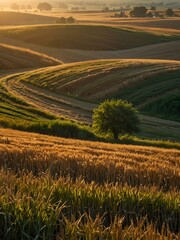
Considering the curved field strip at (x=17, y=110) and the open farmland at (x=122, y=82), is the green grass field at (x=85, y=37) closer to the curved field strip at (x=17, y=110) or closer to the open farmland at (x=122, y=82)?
the open farmland at (x=122, y=82)

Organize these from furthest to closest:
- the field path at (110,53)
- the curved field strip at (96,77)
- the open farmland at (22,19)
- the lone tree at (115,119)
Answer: the open farmland at (22,19) → the field path at (110,53) → the curved field strip at (96,77) → the lone tree at (115,119)

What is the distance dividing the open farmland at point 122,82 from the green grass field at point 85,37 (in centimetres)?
3812

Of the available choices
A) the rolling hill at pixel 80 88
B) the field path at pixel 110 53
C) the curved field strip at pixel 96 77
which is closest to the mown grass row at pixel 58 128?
the rolling hill at pixel 80 88

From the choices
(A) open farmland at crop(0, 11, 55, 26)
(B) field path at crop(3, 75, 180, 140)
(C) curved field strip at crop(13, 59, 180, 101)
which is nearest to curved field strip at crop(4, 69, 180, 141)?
(B) field path at crop(3, 75, 180, 140)

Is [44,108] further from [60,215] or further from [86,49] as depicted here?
[86,49]

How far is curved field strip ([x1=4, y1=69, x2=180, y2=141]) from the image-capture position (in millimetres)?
44062

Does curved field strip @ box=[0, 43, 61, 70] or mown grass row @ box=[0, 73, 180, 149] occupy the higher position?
mown grass row @ box=[0, 73, 180, 149]

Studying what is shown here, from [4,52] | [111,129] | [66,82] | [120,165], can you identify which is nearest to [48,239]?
[120,165]

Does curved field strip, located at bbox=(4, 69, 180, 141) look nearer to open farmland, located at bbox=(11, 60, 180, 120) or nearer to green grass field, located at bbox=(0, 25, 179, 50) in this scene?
open farmland, located at bbox=(11, 60, 180, 120)

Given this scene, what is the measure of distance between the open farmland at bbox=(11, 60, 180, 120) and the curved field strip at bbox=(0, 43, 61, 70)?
353 inches

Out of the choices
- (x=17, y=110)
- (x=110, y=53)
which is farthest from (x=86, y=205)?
(x=110, y=53)

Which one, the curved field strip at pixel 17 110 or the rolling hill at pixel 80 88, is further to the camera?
the rolling hill at pixel 80 88

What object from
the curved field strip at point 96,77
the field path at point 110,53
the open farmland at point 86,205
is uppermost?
the open farmland at point 86,205

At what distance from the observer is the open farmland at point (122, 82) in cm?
5881
